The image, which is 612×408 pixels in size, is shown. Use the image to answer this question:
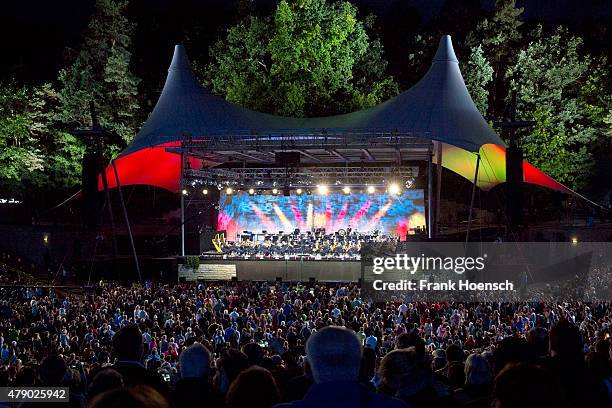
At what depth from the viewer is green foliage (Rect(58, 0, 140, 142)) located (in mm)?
30547

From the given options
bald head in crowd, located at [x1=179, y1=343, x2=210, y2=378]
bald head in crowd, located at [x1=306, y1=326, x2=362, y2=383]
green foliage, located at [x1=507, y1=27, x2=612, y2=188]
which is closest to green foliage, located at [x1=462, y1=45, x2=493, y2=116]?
green foliage, located at [x1=507, y1=27, x2=612, y2=188]

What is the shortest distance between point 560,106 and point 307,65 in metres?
11.1

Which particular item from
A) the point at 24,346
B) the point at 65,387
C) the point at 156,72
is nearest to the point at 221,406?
the point at 65,387

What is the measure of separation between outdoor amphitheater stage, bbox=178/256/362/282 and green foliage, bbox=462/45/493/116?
1224cm

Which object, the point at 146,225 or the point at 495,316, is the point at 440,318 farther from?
the point at 146,225

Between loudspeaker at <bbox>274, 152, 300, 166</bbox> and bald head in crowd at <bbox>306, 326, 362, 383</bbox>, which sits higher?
loudspeaker at <bbox>274, 152, 300, 166</bbox>

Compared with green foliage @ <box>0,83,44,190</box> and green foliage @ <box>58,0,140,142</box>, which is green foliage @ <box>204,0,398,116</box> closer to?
green foliage @ <box>58,0,140,142</box>

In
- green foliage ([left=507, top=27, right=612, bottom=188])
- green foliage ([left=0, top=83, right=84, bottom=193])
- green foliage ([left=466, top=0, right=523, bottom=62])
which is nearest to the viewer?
green foliage ([left=507, top=27, right=612, bottom=188])

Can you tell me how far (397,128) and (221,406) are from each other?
14.9 metres

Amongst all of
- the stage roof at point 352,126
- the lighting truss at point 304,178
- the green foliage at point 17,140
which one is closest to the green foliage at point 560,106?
the lighting truss at point 304,178

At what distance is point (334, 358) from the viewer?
7.46ft

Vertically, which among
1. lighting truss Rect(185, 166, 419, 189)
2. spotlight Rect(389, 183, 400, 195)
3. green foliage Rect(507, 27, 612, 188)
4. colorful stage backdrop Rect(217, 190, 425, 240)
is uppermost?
green foliage Rect(507, 27, 612, 188)

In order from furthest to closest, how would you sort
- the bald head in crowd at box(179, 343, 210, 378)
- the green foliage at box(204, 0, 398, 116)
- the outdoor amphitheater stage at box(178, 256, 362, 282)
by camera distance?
the green foliage at box(204, 0, 398, 116), the outdoor amphitheater stage at box(178, 256, 362, 282), the bald head in crowd at box(179, 343, 210, 378)

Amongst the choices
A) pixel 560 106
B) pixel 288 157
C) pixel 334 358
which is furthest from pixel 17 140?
pixel 334 358
